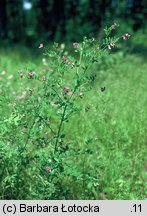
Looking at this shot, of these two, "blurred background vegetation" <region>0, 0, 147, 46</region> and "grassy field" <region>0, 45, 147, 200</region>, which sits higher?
"blurred background vegetation" <region>0, 0, 147, 46</region>

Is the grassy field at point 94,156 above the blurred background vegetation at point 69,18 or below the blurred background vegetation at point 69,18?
below

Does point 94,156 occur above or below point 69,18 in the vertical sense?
below

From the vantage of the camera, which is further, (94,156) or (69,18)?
(69,18)

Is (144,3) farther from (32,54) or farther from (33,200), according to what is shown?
(33,200)

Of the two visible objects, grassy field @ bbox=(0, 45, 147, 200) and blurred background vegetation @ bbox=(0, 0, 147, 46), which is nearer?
grassy field @ bbox=(0, 45, 147, 200)

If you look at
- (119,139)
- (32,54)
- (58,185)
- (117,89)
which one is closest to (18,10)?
(32,54)

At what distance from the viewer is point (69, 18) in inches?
650

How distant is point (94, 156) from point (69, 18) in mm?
11964

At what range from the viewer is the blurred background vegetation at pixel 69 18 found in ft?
48.0

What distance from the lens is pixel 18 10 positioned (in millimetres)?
17156

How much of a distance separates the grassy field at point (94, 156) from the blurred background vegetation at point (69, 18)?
7.80m

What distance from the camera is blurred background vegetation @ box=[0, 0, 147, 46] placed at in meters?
14.6

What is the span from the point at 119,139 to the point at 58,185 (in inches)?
51.7

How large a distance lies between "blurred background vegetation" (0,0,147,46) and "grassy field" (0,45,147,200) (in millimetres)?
7803
